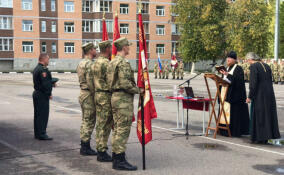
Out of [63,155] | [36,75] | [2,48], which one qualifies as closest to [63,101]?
[36,75]

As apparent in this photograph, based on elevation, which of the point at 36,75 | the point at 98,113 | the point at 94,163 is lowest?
the point at 94,163

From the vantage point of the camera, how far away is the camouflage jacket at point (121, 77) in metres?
6.11

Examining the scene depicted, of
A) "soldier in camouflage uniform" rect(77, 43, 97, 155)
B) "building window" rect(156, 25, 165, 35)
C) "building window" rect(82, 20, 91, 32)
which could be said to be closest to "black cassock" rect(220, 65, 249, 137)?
"soldier in camouflage uniform" rect(77, 43, 97, 155)

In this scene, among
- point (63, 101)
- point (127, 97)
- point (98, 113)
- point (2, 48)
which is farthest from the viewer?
point (2, 48)

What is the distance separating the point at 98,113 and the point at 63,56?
2197 inches

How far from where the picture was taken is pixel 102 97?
6.54 metres

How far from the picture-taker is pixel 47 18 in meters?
59.8

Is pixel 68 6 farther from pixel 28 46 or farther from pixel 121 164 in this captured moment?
pixel 121 164

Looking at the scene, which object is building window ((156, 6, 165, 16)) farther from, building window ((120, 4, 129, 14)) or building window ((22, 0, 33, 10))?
building window ((22, 0, 33, 10))

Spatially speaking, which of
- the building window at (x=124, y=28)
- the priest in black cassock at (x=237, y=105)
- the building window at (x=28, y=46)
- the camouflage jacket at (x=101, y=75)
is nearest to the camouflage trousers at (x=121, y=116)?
the camouflage jacket at (x=101, y=75)

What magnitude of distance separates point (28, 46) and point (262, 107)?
54.7m

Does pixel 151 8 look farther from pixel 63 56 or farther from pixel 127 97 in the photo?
pixel 127 97

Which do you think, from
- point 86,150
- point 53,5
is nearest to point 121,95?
point 86,150

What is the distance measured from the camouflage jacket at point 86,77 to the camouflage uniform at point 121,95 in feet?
2.87
